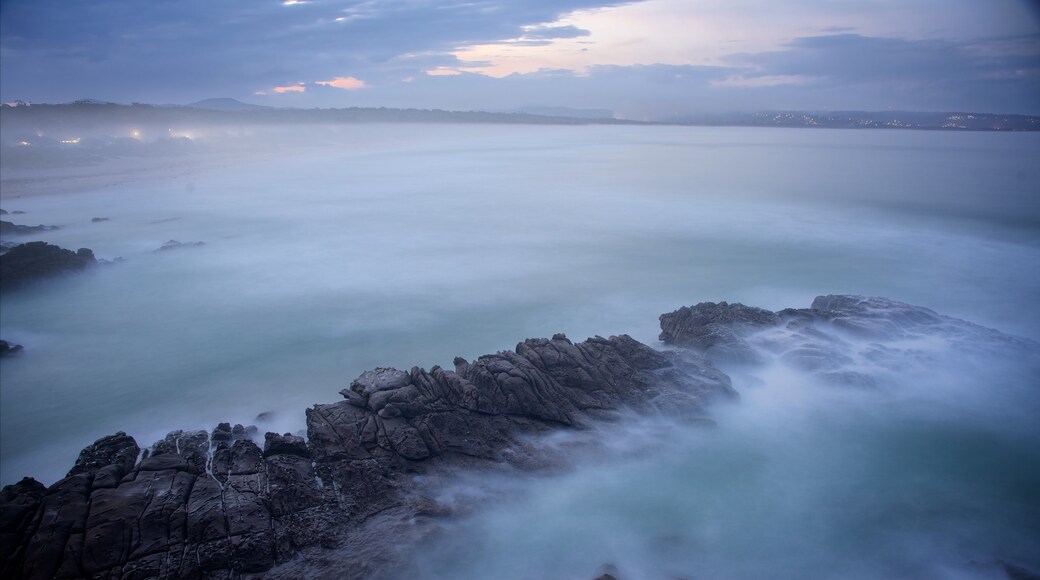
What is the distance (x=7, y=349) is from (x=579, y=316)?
1227cm

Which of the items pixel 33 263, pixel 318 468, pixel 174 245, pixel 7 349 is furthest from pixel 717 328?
pixel 174 245

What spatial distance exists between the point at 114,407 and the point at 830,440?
11.7 m

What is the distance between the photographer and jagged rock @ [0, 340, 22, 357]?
12.2m

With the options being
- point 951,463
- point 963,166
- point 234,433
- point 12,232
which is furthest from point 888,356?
point 963,166

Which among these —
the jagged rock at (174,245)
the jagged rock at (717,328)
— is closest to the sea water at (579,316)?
the jagged rock at (174,245)

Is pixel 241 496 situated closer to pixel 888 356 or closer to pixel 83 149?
pixel 888 356

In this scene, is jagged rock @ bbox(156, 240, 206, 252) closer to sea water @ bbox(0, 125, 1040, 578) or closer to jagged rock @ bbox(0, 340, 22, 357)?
sea water @ bbox(0, 125, 1040, 578)

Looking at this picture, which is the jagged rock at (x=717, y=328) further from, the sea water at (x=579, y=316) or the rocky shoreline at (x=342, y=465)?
the sea water at (x=579, y=316)

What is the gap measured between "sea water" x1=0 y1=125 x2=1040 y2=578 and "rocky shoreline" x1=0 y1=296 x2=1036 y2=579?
2.57ft

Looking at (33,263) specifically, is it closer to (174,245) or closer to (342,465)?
(174,245)

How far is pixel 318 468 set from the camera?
23.4 feet

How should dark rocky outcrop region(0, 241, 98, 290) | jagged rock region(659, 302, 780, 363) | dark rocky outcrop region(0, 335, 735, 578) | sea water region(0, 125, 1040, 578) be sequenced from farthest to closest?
1. dark rocky outcrop region(0, 241, 98, 290)
2. jagged rock region(659, 302, 780, 363)
3. sea water region(0, 125, 1040, 578)
4. dark rocky outcrop region(0, 335, 735, 578)

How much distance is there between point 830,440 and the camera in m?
8.54

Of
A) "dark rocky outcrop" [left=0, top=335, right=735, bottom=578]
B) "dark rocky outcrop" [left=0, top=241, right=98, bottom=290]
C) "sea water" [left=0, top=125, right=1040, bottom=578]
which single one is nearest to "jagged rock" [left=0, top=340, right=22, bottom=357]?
"sea water" [left=0, top=125, right=1040, bottom=578]
